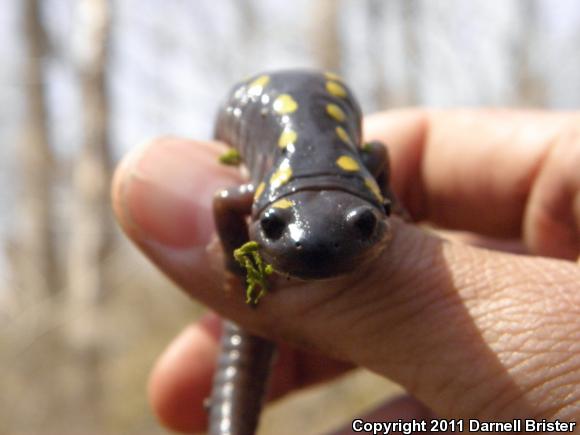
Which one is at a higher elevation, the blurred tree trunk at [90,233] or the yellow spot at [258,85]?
the yellow spot at [258,85]

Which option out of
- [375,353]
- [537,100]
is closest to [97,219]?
[375,353]

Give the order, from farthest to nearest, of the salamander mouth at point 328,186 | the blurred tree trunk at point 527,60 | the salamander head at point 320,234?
the blurred tree trunk at point 527,60, the salamander mouth at point 328,186, the salamander head at point 320,234

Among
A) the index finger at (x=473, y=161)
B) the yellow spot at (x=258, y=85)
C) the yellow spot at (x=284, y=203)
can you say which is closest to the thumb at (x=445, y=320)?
the yellow spot at (x=284, y=203)

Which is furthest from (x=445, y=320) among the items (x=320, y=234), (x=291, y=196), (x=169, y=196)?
(x=169, y=196)

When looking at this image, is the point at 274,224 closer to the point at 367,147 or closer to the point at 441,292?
the point at 441,292

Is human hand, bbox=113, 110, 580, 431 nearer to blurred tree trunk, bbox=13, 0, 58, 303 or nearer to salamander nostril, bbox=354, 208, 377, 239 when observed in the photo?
salamander nostril, bbox=354, 208, 377, 239

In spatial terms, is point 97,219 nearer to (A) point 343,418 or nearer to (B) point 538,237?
(A) point 343,418

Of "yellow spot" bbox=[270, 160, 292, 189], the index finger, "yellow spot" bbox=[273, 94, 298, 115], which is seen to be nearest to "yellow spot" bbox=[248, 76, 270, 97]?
"yellow spot" bbox=[273, 94, 298, 115]

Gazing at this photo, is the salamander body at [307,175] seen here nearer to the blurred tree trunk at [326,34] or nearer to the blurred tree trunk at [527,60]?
the blurred tree trunk at [326,34]
